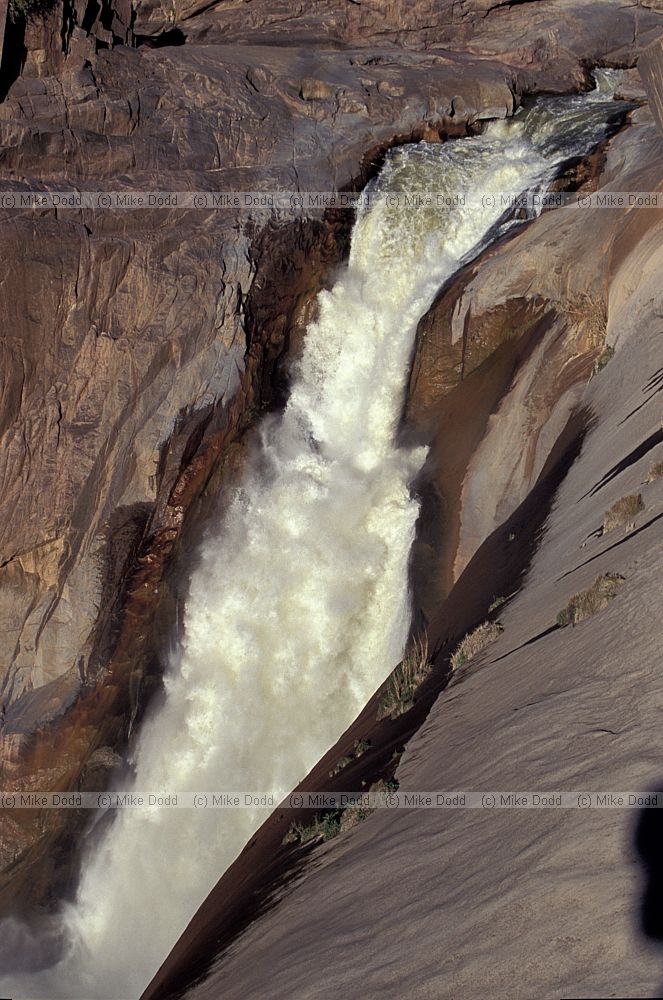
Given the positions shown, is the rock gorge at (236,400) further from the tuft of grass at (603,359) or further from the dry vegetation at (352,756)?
the dry vegetation at (352,756)

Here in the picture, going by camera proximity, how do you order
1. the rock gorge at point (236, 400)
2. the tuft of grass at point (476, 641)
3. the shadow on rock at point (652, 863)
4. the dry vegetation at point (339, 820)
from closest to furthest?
the shadow on rock at point (652, 863) → the dry vegetation at point (339, 820) → the rock gorge at point (236, 400) → the tuft of grass at point (476, 641)

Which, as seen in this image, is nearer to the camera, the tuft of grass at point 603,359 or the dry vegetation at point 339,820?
the dry vegetation at point 339,820

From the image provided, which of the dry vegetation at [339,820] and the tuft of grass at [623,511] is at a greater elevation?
the tuft of grass at [623,511]

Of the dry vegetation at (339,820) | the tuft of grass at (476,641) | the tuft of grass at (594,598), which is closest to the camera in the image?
the tuft of grass at (594,598)

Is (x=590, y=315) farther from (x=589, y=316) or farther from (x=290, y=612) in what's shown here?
(x=290, y=612)

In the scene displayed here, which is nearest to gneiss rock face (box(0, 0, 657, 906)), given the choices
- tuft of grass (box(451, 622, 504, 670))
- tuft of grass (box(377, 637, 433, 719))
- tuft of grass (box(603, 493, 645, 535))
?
tuft of grass (box(377, 637, 433, 719))

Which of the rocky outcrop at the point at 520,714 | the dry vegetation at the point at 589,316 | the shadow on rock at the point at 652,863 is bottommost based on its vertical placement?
the shadow on rock at the point at 652,863

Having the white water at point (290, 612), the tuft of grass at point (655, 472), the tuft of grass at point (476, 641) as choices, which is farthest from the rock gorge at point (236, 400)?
the white water at point (290, 612)
